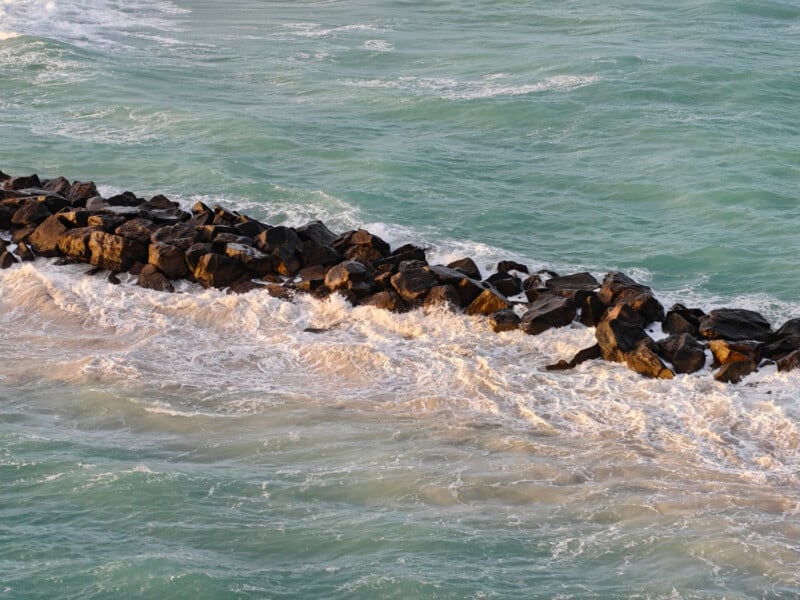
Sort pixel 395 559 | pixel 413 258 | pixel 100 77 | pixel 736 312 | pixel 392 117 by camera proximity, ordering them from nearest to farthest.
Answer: pixel 395 559, pixel 736 312, pixel 413 258, pixel 392 117, pixel 100 77

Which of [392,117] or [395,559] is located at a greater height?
[392,117]

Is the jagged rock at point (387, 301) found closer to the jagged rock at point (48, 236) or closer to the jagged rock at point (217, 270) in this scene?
the jagged rock at point (217, 270)

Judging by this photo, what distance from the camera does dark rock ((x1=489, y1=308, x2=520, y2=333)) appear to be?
19.7 meters

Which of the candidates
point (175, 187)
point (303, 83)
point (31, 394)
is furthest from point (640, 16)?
point (31, 394)

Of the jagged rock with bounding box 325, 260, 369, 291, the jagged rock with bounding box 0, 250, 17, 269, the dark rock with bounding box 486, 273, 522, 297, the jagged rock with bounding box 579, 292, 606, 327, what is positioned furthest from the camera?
the jagged rock with bounding box 0, 250, 17, 269

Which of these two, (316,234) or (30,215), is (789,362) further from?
(30,215)

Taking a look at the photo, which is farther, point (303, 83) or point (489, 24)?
point (489, 24)

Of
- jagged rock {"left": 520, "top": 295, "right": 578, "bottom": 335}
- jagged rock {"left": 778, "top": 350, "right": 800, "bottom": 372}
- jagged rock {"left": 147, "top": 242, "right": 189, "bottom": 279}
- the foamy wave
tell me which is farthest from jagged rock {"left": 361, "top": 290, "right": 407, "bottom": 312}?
the foamy wave

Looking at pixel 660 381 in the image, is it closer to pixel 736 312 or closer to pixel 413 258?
Result: pixel 736 312

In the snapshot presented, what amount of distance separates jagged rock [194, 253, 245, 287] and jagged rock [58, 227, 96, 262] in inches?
92.6

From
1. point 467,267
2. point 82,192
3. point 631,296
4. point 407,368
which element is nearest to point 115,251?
point 82,192

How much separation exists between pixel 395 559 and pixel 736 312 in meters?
8.71

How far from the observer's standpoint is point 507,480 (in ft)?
49.4

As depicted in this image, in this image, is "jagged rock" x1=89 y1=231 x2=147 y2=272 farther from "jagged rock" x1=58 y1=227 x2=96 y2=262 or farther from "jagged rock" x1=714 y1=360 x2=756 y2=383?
"jagged rock" x1=714 y1=360 x2=756 y2=383
